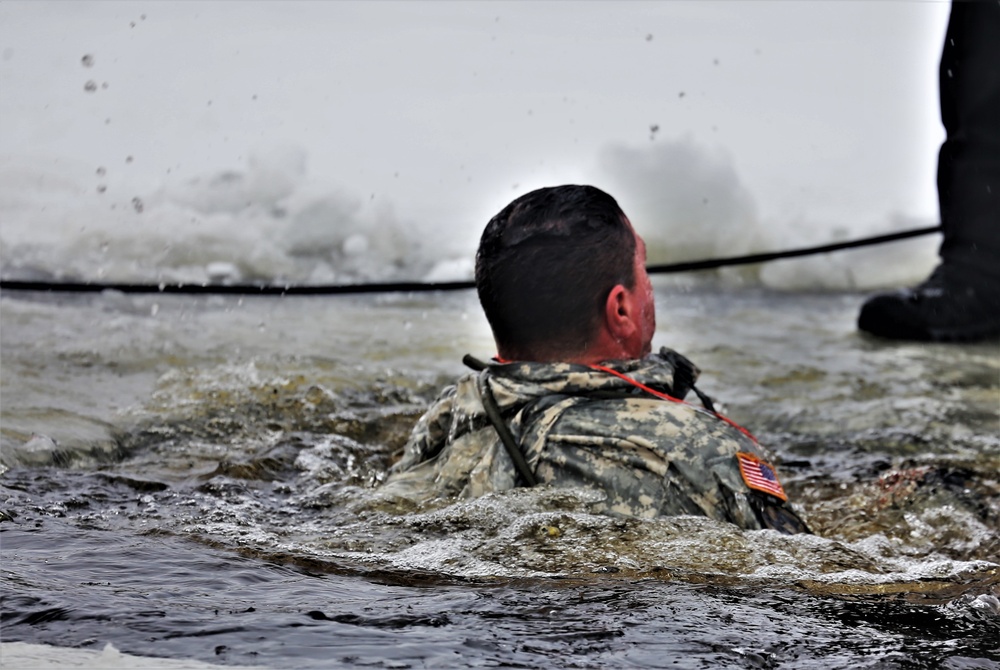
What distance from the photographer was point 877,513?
3.84 m

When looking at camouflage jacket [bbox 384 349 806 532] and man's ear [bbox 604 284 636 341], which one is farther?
man's ear [bbox 604 284 636 341]

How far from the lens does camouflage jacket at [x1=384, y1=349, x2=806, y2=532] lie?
284cm

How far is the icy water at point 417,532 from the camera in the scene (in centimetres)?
200

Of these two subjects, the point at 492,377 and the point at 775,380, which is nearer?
the point at 492,377

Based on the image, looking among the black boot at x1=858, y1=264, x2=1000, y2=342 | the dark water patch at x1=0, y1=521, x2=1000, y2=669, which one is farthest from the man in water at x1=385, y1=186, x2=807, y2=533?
the black boot at x1=858, y1=264, x2=1000, y2=342

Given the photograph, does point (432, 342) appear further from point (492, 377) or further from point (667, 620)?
point (667, 620)

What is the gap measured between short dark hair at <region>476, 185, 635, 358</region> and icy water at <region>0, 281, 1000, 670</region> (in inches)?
17.3

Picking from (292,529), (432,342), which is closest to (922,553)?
(292,529)

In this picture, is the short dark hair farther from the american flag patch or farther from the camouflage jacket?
the american flag patch

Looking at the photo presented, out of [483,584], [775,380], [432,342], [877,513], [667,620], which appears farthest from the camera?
[432,342]

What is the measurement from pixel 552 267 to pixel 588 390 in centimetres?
34

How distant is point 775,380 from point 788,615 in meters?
4.64

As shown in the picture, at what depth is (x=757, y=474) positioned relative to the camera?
2.86m

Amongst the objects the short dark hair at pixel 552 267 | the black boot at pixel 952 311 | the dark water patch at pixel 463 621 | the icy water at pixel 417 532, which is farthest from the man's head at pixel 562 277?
the black boot at pixel 952 311
